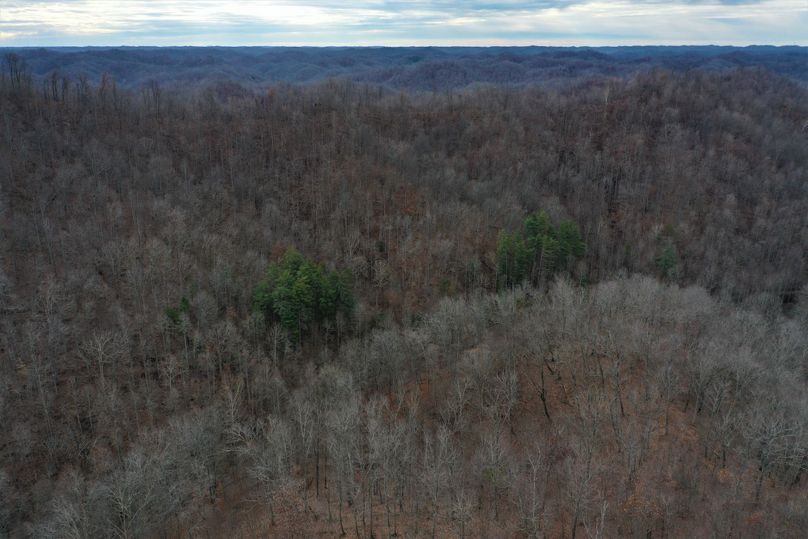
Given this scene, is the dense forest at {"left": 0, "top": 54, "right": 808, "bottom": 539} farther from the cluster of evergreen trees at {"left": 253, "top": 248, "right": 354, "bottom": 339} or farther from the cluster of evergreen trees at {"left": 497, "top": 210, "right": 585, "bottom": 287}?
the cluster of evergreen trees at {"left": 497, "top": 210, "right": 585, "bottom": 287}

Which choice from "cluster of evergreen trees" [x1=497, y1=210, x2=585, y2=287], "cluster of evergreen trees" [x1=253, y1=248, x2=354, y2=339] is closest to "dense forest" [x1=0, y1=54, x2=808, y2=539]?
"cluster of evergreen trees" [x1=253, y1=248, x2=354, y2=339]

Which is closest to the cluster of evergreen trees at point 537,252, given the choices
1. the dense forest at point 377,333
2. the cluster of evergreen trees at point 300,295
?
the dense forest at point 377,333

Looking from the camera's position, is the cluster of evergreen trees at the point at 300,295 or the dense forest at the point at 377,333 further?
the cluster of evergreen trees at the point at 300,295

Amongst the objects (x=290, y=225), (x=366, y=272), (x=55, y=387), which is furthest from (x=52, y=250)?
(x=366, y=272)

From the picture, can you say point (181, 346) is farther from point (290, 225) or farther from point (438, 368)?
point (290, 225)

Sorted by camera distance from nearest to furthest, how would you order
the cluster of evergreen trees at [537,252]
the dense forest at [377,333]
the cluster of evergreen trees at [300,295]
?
1. the dense forest at [377,333]
2. the cluster of evergreen trees at [300,295]
3. the cluster of evergreen trees at [537,252]

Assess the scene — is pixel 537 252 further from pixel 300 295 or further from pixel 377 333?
pixel 300 295

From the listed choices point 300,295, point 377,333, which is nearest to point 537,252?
point 377,333

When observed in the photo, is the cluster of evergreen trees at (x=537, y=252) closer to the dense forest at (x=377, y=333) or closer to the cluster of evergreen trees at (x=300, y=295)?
the dense forest at (x=377, y=333)
